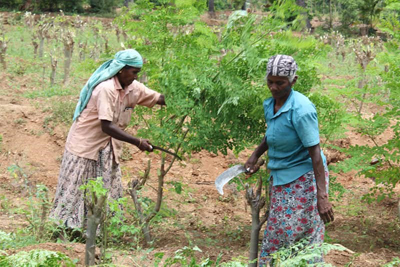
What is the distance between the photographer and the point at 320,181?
3.18 m

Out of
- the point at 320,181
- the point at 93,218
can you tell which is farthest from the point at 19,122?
the point at 320,181

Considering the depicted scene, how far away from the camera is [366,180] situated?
7.65 metres

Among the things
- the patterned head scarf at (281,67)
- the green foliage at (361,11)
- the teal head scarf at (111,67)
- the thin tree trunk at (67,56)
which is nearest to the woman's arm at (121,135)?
the teal head scarf at (111,67)

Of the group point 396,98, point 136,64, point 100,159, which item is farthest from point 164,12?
point 396,98

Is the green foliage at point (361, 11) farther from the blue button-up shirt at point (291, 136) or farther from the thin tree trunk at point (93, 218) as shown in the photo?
the thin tree trunk at point (93, 218)

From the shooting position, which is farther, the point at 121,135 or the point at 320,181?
the point at 121,135

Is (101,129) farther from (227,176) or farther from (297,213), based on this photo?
(297,213)

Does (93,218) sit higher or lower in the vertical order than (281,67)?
lower

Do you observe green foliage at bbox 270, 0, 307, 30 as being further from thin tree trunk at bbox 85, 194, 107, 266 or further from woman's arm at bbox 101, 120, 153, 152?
thin tree trunk at bbox 85, 194, 107, 266

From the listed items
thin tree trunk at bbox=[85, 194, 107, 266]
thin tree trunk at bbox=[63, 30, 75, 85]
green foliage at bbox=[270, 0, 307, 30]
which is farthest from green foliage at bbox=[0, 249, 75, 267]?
thin tree trunk at bbox=[63, 30, 75, 85]

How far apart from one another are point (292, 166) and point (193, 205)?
121 inches

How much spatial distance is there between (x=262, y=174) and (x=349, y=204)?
273 centimetres

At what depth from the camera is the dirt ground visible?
4.56 meters

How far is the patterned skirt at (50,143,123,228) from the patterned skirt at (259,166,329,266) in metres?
1.71
